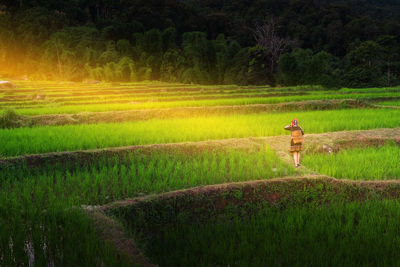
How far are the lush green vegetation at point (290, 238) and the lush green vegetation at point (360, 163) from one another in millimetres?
738

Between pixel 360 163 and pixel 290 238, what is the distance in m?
2.36

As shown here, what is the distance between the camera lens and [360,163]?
14.6 ft

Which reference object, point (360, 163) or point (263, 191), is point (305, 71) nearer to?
point (360, 163)

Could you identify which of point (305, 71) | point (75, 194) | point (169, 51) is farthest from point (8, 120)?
point (305, 71)

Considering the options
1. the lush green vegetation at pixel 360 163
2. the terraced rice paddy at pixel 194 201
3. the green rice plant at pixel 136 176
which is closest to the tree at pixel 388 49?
the terraced rice paddy at pixel 194 201

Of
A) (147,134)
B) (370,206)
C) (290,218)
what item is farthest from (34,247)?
(147,134)

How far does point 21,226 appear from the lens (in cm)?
258

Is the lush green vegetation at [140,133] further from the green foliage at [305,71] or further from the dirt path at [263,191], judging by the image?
the green foliage at [305,71]

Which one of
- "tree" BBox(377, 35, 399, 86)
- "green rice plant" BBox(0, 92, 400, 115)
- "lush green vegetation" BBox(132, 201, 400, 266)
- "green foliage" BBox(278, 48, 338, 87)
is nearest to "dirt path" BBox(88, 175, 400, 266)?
"lush green vegetation" BBox(132, 201, 400, 266)

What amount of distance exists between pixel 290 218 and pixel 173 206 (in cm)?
108

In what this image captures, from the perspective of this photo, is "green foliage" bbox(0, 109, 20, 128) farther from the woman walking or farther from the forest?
the forest

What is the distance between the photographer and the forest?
86.0ft

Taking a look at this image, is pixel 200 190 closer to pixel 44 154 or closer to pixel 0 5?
pixel 44 154

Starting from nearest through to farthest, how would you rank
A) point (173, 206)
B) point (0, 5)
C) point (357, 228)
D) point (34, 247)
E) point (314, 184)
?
point (34, 247), point (357, 228), point (173, 206), point (314, 184), point (0, 5)
